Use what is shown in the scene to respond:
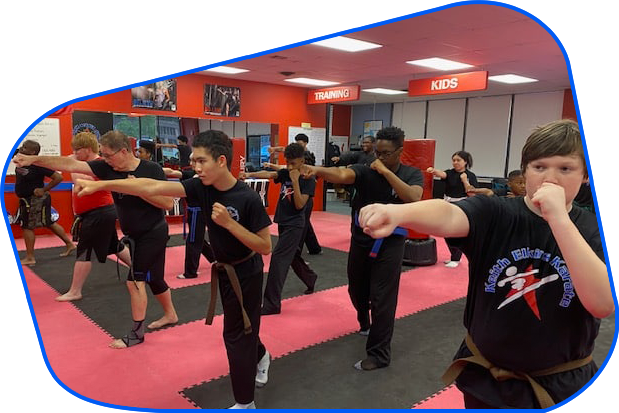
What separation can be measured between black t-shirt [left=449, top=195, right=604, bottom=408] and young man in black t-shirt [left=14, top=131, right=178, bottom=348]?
5.99 feet

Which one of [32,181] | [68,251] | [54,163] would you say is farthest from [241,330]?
[68,251]

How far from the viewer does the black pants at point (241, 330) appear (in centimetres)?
183

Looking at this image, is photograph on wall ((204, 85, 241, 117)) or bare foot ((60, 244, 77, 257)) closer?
bare foot ((60, 244, 77, 257))

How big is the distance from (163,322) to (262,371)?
1034 millimetres

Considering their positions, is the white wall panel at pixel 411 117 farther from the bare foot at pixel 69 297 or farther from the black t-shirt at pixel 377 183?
the bare foot at pixel 69 297

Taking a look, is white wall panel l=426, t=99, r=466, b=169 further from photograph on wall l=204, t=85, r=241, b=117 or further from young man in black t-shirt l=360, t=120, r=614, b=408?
young man in black t-shirt l=360, t=120, r=614, b=408

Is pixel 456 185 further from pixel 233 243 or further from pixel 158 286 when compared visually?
pixel 233 243

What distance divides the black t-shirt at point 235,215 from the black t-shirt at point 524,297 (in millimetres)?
986

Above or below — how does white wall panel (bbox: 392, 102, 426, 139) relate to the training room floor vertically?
above

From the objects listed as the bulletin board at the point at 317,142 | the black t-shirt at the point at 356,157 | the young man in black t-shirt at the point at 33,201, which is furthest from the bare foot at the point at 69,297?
the bulletin board at the point at 317,142

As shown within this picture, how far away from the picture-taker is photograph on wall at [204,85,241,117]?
625 cm

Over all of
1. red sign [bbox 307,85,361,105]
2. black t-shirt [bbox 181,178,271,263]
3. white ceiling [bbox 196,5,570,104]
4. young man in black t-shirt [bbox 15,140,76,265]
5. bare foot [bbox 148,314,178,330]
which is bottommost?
bare foot [bbox 148,314,178,330]

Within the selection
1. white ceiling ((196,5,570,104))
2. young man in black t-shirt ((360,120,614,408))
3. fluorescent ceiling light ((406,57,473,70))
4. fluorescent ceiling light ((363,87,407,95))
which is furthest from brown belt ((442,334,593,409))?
fluorescent ceiling light ((363,87,407,95))

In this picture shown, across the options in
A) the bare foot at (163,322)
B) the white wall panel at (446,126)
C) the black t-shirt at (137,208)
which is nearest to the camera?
the black t-shirt at (137,208)
